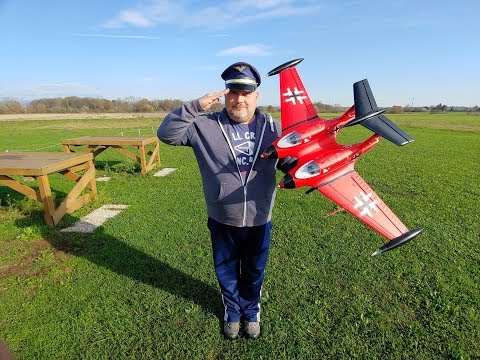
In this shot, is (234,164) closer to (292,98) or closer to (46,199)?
(292,98)

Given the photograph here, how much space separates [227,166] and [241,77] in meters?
0.84

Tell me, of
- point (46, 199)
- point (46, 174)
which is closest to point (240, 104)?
point (46, 174)

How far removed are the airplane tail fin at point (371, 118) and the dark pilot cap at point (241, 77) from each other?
0.89 m

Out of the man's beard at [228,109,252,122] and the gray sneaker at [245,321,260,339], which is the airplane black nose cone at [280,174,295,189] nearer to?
the man's beard at [228,109,252,122]

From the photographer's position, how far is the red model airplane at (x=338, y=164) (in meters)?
2.57

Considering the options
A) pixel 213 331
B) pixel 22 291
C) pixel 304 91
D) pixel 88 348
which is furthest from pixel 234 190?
pixel 22 291

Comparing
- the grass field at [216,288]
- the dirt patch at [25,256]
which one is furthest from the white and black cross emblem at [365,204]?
the dirt patch at [25,256]

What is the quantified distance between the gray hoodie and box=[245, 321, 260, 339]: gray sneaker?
1.26 m

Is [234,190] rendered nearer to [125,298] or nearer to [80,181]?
[125,298]

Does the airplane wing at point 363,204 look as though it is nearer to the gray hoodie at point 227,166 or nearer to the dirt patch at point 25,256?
the gray hoodie at point 227,166

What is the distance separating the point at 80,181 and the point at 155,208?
1.86 meters

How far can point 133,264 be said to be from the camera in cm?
495

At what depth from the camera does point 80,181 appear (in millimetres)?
7246

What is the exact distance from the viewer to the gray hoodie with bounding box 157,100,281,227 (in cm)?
296
